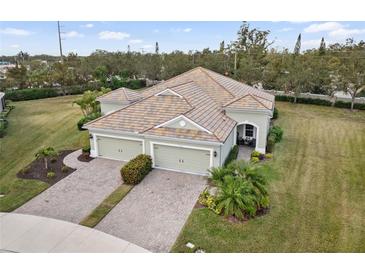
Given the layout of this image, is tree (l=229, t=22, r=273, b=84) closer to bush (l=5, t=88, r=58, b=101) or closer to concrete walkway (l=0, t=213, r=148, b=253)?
bush (l=5, t=88, r=58, b=101)

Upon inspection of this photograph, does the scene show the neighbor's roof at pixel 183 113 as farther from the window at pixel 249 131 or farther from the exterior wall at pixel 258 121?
the window at pixel 249 131

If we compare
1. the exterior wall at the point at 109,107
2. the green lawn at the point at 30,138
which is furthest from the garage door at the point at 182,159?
the exterior wall at the point at 109,107

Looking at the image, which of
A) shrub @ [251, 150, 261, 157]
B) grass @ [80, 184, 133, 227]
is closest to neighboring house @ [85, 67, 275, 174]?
shrub @ [251, 150, 261, 157]

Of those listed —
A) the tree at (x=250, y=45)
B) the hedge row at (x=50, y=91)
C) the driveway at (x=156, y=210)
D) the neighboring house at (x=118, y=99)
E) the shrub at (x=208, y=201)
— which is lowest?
the driveway at (x=156, y=210)

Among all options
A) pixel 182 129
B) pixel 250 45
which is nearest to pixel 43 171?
pixel 182 129

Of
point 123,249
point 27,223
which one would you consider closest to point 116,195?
point 27,223

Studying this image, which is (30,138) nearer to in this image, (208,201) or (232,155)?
(232,155)

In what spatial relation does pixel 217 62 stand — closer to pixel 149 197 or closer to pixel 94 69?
pixel 94 69

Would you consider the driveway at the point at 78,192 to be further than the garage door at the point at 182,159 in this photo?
No

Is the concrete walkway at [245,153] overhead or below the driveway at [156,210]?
overhead
